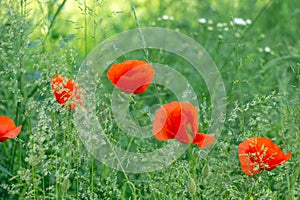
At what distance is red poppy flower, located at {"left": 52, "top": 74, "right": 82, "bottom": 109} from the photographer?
1800mm

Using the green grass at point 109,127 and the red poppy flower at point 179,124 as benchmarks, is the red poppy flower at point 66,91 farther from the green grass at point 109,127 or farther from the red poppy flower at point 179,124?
the red poppy flower at point 179,124

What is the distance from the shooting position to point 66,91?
179 cm

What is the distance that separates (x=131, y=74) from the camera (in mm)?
1853

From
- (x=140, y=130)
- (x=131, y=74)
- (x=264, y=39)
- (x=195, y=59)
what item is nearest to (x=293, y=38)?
(x=264, y=39)

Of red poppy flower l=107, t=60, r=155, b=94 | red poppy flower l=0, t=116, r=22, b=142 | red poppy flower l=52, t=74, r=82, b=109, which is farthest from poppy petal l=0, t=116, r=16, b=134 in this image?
red poppy flower l=107, t=60, r=155, b=94

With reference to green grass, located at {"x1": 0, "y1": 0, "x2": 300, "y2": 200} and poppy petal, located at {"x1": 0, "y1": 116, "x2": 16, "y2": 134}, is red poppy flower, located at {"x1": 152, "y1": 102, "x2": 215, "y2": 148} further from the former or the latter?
poppy petal, located at {"x1": 0, "y1": 116, "x2": 16, "y2": 134}

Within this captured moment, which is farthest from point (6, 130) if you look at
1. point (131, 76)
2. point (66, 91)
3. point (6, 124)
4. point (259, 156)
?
point (259, 156)

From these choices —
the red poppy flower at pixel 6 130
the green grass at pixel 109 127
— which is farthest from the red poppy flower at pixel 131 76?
the red poppy flower at pixel 6 130

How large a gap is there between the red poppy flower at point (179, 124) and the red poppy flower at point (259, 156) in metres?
0.12

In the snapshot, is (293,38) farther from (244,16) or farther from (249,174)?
(249,174)

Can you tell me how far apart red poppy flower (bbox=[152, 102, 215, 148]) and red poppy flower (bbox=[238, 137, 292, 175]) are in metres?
0.12

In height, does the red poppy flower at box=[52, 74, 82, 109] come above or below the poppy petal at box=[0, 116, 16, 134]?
above

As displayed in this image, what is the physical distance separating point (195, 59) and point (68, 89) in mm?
1506

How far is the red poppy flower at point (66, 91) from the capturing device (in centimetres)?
180
